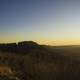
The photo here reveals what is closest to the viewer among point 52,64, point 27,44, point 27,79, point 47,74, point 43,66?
point 27,79

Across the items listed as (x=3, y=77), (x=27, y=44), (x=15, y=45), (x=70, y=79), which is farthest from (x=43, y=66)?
(x=27, y=44)

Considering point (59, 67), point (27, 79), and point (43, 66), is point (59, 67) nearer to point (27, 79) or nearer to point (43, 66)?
point (43, 66)

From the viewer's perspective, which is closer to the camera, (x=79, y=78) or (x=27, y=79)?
(x=27, y=79)

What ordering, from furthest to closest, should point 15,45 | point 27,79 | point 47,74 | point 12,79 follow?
point 15,45 < point 47,74 < point 27,79 < point 12,79

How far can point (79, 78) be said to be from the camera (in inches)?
941

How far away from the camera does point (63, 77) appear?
24984 mm

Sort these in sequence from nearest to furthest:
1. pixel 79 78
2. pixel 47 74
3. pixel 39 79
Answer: pixel 39 79
pixel 79 78
pixel 47 74

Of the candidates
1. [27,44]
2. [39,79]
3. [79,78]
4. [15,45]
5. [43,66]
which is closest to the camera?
[39,79]

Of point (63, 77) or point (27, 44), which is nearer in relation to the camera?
point (63, 77)

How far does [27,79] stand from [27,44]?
43916mm

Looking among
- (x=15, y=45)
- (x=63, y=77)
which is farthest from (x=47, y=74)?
(x=15, y=45)

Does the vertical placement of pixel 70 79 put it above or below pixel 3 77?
below

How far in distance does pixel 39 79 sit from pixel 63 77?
10.2ft

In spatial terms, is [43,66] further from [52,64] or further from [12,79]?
[12,79]
